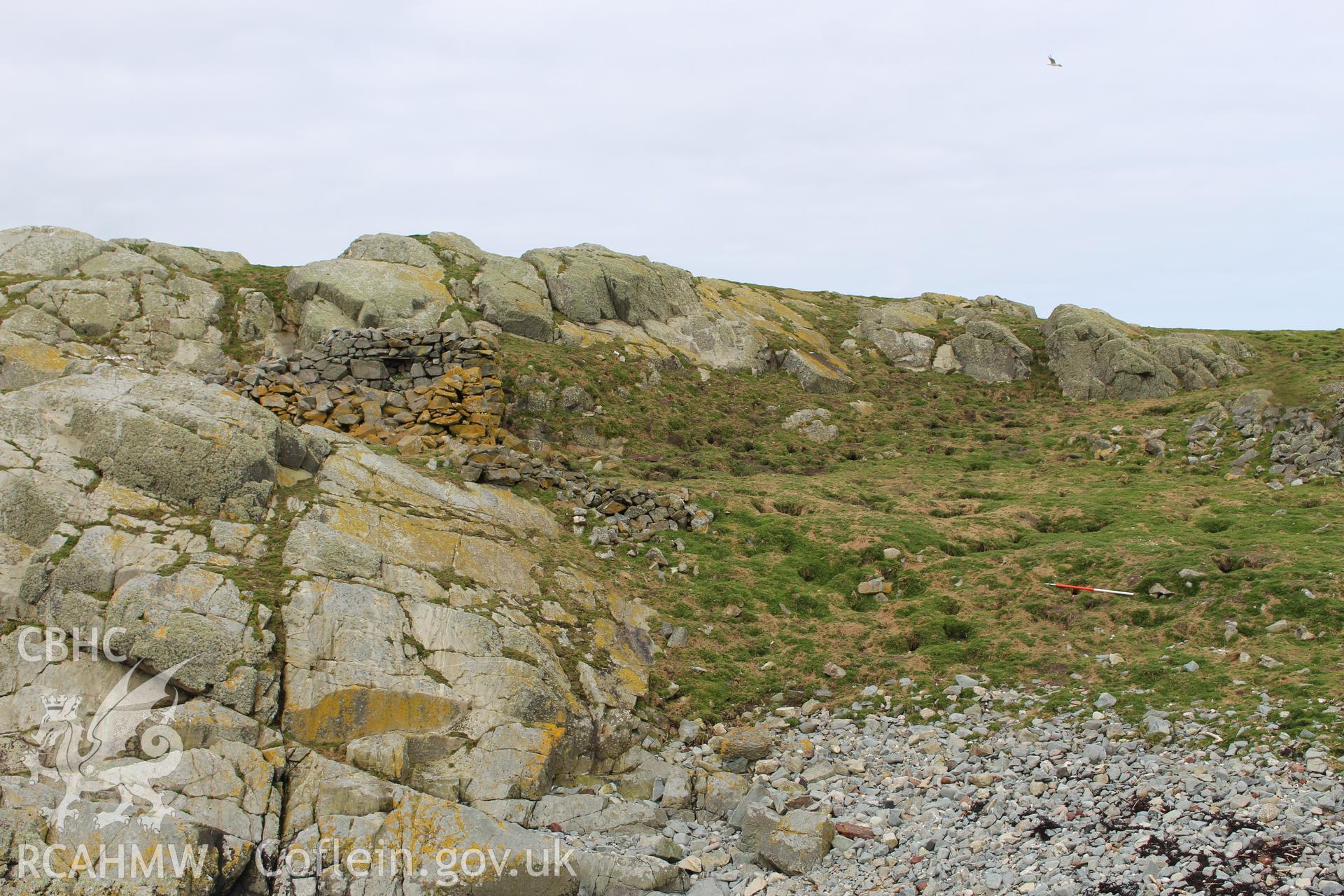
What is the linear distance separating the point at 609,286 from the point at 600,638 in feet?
114

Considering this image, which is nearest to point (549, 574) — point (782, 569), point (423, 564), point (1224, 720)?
point (423, 564)

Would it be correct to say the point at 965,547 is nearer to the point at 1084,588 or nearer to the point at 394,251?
the point at 1084,588

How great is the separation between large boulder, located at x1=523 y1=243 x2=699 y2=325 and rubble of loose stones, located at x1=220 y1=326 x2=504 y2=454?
47.9 feet

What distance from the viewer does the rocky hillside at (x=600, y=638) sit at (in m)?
14.8

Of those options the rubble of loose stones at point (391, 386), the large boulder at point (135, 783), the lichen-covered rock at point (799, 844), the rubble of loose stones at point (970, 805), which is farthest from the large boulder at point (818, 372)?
the large boulder at point (135, 783)

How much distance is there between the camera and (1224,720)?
686 inches

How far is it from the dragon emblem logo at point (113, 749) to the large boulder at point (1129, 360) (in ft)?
171

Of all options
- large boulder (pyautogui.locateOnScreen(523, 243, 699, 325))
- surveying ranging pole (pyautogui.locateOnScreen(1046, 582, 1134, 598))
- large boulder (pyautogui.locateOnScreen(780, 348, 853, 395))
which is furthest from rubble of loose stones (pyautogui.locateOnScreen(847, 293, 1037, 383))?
surveying ranging pole (pyautogui.locateOnScreen(1046, 582, 1134, 598))

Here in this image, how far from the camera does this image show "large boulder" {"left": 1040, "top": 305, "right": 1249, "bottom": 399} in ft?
171

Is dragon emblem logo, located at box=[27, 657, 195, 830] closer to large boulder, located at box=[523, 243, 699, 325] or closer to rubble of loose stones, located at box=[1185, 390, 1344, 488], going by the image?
large boulder, located at box=[523, 243, 699, 325]

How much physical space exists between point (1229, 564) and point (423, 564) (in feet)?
77.5

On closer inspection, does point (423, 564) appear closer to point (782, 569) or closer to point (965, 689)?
point (782, 569)

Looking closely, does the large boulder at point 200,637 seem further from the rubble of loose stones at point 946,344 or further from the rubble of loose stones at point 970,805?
the rubble of loose stones at point 946,344

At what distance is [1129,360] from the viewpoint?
172 ft
